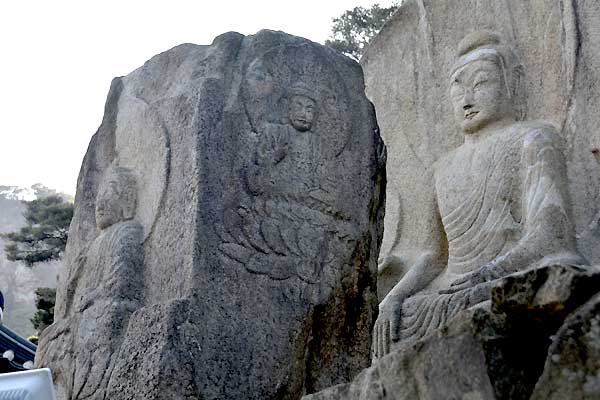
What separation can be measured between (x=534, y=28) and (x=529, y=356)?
4.98 meters

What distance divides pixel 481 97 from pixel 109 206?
267cm

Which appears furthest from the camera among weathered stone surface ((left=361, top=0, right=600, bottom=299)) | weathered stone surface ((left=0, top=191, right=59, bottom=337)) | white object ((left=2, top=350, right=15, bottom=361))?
weathered stone surface ((left=0, top=191, right=59, bottom=337))

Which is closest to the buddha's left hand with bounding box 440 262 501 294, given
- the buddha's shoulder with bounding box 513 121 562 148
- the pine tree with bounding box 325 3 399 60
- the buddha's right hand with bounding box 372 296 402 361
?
the buddha's right hand with bounding box 372 296 402 361

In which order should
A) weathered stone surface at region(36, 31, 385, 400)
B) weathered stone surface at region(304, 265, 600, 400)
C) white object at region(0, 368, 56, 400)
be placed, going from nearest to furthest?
1. white object at region(0, 368, 56, 400)
2. weathered stone surface at region(304, 265, 600, 400)
3. weathered stone surface at region(36, 31, 385, 400)

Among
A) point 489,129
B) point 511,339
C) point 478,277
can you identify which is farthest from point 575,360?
point 489,129

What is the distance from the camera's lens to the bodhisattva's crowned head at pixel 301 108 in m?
4.68

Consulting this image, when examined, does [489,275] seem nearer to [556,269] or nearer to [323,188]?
[323,188]

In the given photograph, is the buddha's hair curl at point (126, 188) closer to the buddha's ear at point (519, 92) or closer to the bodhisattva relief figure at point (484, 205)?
the bodhisattva relief figure at point (484, 205)

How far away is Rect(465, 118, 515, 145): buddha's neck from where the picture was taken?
6422 millimetres

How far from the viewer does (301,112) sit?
470 cm

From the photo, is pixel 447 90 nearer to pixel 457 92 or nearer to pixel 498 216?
pixel 457 92

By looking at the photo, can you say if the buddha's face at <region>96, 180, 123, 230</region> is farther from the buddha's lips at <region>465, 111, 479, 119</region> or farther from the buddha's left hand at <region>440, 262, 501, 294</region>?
the buddha's lips at <region>465, 111, 479, 119</region>

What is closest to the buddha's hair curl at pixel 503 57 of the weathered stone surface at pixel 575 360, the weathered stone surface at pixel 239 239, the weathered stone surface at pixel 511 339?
the weathered stone surface at pixel 239 239

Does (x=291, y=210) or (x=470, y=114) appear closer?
(x=291, y=210)
